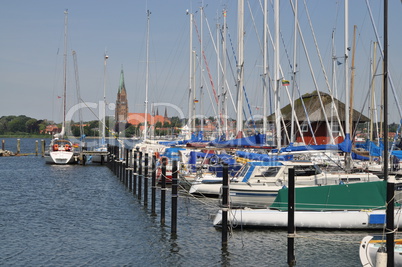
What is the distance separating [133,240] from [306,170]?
9.26 metres

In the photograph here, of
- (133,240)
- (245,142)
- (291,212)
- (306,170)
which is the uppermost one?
(245,142)

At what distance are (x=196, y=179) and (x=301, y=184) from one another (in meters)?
9.40

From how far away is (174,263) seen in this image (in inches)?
747

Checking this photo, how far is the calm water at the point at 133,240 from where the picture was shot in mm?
19312

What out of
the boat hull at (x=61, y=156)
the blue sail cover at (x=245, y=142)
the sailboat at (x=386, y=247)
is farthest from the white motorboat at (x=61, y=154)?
the sailboat at (x=386, y=247)

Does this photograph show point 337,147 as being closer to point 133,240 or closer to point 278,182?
point 278,182

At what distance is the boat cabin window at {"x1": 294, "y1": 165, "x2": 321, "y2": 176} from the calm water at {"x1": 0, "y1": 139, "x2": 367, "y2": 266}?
4.64 meters

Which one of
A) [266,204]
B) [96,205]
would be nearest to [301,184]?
[266,204]

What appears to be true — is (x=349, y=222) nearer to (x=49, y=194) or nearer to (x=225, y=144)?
(x=225, y=144)

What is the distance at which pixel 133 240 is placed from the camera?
22531 millimetres

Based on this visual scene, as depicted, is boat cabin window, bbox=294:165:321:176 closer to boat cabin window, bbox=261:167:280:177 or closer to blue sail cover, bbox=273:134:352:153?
boat cabin window, bbox=261:167:280:177

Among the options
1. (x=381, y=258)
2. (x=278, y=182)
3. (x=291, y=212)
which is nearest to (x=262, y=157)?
(x=278, y=182)

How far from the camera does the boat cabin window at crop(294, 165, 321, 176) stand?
88.4 ft

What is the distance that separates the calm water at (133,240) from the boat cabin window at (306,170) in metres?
4.64
